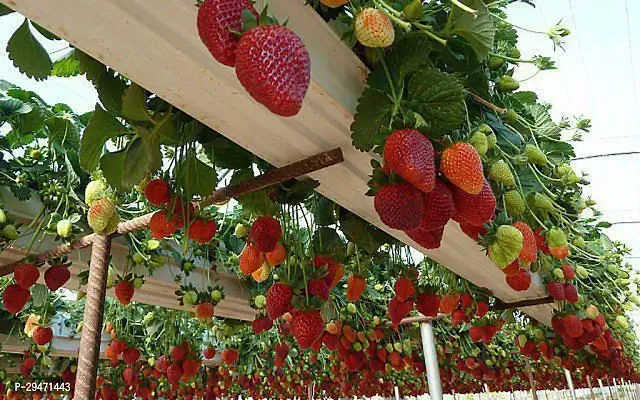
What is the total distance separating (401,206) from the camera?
776 mm

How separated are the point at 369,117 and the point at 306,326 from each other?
0.71 meters

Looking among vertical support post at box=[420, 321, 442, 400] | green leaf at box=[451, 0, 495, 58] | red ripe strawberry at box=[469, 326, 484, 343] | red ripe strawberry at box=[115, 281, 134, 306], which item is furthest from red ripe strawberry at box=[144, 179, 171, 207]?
vertical support post at box=[420, 321, 442, 400]

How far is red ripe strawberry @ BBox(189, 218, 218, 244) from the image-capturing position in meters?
1.45

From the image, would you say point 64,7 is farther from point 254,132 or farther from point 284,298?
point 284,298

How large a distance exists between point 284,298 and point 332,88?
0.74m

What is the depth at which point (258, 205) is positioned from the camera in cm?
147

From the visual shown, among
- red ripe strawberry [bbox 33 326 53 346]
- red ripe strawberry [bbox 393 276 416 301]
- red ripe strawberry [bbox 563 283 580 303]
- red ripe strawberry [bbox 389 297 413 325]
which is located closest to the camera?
red ripe strawberry [bbox 393 276 416 301]

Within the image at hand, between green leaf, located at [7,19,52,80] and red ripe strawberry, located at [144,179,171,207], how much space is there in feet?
1.11

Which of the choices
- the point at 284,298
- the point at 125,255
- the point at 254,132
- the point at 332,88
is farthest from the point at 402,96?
the point at 125,255

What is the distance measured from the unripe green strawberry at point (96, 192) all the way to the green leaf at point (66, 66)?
556 mm

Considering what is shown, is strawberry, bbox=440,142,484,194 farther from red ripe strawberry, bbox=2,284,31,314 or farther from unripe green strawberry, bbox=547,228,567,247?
red ripe strawberry, bbox=2,284,31,314

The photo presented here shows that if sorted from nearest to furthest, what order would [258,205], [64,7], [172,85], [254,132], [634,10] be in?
[64,7] < [172,85] < [254,132] < [258,205] < [634,10]

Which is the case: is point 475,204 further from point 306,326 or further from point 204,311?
point 204,311

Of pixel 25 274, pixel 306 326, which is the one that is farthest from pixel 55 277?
pixel 306 326
